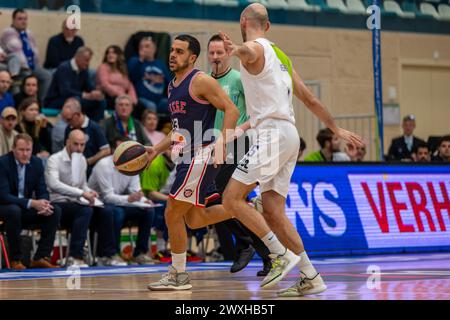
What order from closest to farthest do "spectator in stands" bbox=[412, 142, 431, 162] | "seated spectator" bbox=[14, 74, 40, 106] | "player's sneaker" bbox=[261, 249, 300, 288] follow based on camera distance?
"player's sneaker" bbox=[261, 249, 300, 288], "seated spectator" bbox=[14, 74, 40, 106], "spectator in stands" bbox=[412, 142, 431, 162]

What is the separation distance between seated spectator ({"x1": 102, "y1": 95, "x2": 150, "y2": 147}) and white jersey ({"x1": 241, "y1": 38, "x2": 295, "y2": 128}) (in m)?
7.66

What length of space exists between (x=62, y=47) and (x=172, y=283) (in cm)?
937

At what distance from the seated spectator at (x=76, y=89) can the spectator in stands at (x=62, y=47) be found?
1.91ft

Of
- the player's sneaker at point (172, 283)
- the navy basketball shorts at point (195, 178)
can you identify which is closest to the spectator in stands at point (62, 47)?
the navy basketball shorts at point (195, 178)

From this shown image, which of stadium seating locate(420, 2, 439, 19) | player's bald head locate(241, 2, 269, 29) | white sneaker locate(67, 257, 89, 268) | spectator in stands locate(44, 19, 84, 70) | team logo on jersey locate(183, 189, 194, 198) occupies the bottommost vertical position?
white sneaker locate(67, 257, 89, 268)

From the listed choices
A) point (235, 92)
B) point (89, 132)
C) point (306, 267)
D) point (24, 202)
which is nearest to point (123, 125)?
point (89, 132)

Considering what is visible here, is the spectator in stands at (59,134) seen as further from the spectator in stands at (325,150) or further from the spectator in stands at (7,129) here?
the spectator in stands at (325,150)

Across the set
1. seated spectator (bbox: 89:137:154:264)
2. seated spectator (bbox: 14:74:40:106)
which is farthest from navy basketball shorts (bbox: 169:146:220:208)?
seated spectator (bbox: 14:74:40:106)

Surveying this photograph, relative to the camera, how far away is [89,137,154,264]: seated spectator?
14.9 m

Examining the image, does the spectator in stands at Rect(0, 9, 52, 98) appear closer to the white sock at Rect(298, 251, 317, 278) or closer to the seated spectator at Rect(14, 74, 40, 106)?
the seated spectator at Rect(14, 74, 40, 106)

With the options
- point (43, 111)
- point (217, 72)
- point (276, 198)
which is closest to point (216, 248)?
point (43, 111)

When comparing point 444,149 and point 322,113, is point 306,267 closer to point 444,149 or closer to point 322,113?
point 322,113

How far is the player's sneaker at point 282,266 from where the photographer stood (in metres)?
8.33

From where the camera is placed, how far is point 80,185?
14672mm
